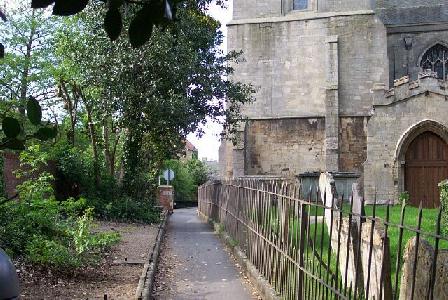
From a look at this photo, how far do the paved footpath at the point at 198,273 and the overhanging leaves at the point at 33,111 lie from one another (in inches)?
254

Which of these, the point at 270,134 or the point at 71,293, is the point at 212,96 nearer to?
the point at 270,134

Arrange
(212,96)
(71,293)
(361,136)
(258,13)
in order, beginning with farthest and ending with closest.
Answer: (258,13), (361,136), (212,96), (71,293)

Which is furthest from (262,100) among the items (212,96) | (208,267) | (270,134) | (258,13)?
(208,267)

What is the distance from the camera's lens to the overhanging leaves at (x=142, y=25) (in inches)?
78.5

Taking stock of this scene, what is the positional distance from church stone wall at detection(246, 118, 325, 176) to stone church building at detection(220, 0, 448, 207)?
5 centimetres

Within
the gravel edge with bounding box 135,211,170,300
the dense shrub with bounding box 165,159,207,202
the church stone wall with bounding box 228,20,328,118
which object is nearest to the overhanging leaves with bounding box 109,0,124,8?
the gravel edge with bounding box 135,211,170,300

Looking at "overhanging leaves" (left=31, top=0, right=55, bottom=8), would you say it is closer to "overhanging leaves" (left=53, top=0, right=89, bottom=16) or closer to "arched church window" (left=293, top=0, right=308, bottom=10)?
"overhanging leaves" (left=53, top=0, right=89, bottom=16)

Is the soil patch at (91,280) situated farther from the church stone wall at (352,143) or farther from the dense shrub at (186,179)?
the dense shrub at (186,179)

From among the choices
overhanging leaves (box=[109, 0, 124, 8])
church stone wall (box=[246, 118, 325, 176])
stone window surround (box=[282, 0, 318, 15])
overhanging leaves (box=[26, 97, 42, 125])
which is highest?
stone window surround (box=[282, 0, 318, 15])

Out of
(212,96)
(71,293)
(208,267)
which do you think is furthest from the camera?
(212,96)

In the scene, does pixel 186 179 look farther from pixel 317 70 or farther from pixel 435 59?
pixel 435 59

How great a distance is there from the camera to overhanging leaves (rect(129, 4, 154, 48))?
1995 mm

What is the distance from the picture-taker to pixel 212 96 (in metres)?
19.4

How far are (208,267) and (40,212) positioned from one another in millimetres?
3294
